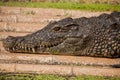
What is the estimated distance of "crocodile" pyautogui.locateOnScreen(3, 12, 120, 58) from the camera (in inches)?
217

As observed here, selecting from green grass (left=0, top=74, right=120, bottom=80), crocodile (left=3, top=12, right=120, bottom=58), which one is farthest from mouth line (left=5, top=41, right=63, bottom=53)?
green grass (left=0, top=74, right=120, bottom=80)

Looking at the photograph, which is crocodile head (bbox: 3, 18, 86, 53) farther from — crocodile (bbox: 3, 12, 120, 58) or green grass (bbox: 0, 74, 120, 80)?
green grass (bbox: 0, 74, 120, 80)

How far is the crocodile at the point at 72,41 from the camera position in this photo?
5.52 metres

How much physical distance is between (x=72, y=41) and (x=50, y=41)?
1.38ft

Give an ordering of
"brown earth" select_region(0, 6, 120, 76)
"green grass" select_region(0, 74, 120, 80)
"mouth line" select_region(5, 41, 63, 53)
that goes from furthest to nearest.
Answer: "mouth line" select_region(5, 41, 63, 53) < "brown earth" select_region(0, 6, 120, 76) < "green grass" select_region(0, 74, 120, 80)

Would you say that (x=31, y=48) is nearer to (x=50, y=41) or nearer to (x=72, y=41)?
(x=50, y=41)

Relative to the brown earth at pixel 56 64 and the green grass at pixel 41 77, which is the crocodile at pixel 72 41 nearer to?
the brown earth at pixel 56 64

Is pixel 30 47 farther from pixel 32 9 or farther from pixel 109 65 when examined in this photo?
pixel 32 9

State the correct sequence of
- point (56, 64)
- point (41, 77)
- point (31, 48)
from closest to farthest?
1. point (41, 77)
2. point (56, 64)
3. point (31, 48)

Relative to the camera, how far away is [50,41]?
5.55m

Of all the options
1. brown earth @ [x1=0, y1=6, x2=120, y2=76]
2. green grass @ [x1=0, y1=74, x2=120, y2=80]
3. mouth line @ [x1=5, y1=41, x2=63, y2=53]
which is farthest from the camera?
mouth line @ [x1=5, y1=41, x2=63, y2=53]

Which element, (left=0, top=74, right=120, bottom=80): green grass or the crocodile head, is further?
the crocodile head

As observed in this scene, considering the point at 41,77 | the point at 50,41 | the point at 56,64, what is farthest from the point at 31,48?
the point at 41,77

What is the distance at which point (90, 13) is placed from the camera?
7.71 metres
